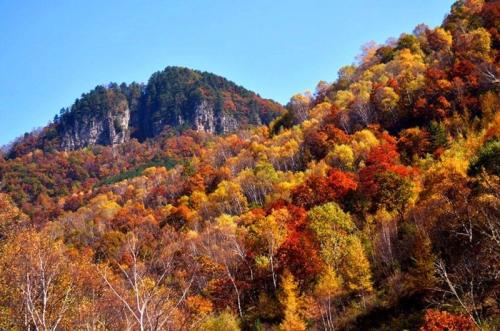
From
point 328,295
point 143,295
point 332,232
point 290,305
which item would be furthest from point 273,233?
point 143,295

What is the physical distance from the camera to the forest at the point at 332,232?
2384 cm

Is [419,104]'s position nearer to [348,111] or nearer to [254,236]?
[348,111]

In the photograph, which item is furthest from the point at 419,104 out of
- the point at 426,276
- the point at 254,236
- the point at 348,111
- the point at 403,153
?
the point at 426,276

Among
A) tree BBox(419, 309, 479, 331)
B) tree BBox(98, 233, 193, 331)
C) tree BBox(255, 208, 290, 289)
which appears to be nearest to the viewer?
tree BBox(98, 233, 193, 331)

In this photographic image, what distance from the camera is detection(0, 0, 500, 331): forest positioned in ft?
78.2

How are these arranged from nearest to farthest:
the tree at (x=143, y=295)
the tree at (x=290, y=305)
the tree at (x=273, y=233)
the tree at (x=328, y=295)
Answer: the tree at (x=143, y=295) < the tree at (x=290, y=305) < the tree at (x=328, y=295) < the tree at (x=273, y=233)

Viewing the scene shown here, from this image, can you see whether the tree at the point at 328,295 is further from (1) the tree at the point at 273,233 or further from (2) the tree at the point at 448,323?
(2) the tree at the point at 448,323

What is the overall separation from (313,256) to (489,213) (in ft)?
56.8

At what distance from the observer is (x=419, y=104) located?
7200cm

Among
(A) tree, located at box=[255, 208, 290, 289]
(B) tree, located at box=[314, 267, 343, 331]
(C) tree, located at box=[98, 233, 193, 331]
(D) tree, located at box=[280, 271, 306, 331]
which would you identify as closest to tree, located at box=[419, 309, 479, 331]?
(B) tree, located at box=[314, 267, 343, 331]

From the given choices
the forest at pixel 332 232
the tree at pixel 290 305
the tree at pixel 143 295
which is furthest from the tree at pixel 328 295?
the tree at pixel 143 295

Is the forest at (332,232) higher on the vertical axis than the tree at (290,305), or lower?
higher

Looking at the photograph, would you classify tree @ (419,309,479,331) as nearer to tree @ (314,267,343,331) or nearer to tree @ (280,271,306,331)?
tree @ (314,267,343,331)

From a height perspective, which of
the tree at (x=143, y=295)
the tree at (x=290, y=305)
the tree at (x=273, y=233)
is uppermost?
the tree at (x=143, y=295)
